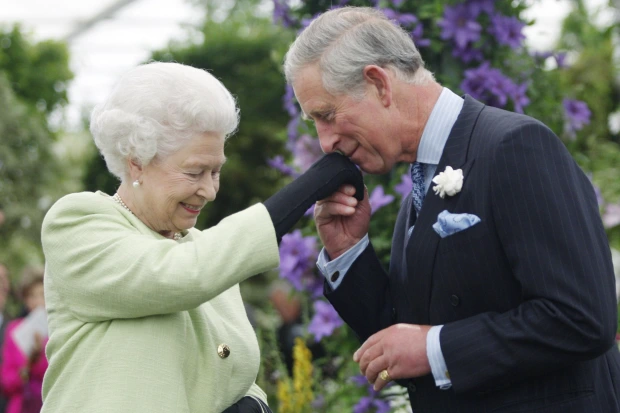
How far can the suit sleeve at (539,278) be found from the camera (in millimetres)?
1939

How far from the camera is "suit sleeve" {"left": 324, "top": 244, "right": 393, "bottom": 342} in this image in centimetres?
249

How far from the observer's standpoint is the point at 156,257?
200cm

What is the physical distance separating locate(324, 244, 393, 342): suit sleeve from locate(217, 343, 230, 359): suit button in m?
0.43

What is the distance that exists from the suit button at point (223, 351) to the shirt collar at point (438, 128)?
28.9 inches

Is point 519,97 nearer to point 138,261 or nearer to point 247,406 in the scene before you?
point 247,406

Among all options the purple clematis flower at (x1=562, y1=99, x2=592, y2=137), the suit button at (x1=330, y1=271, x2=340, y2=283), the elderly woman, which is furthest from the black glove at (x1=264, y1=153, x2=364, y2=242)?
the purple clematis flower at (x1=562, y1=99, x2=592, y2=137)

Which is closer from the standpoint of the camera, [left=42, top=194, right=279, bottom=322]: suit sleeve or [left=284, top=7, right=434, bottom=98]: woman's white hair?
[left=42, top=194, right=279, bottom=322]: suit sleeve

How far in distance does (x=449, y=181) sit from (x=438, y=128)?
0.71 ft

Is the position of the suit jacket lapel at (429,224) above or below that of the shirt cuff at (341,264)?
above

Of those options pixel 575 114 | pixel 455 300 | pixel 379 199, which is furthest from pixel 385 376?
pixel 575 114

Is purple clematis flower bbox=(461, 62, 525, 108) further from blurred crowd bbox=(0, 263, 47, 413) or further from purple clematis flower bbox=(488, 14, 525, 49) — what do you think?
blurred crowd bbox=(0, 263, 47, 413)

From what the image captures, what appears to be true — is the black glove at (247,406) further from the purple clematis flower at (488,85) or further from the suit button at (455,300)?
the purple clematis flower at (488,85)

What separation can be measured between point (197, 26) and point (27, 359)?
4598mm

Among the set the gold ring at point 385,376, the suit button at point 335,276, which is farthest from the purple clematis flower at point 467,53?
the gold ring at point 385,376
